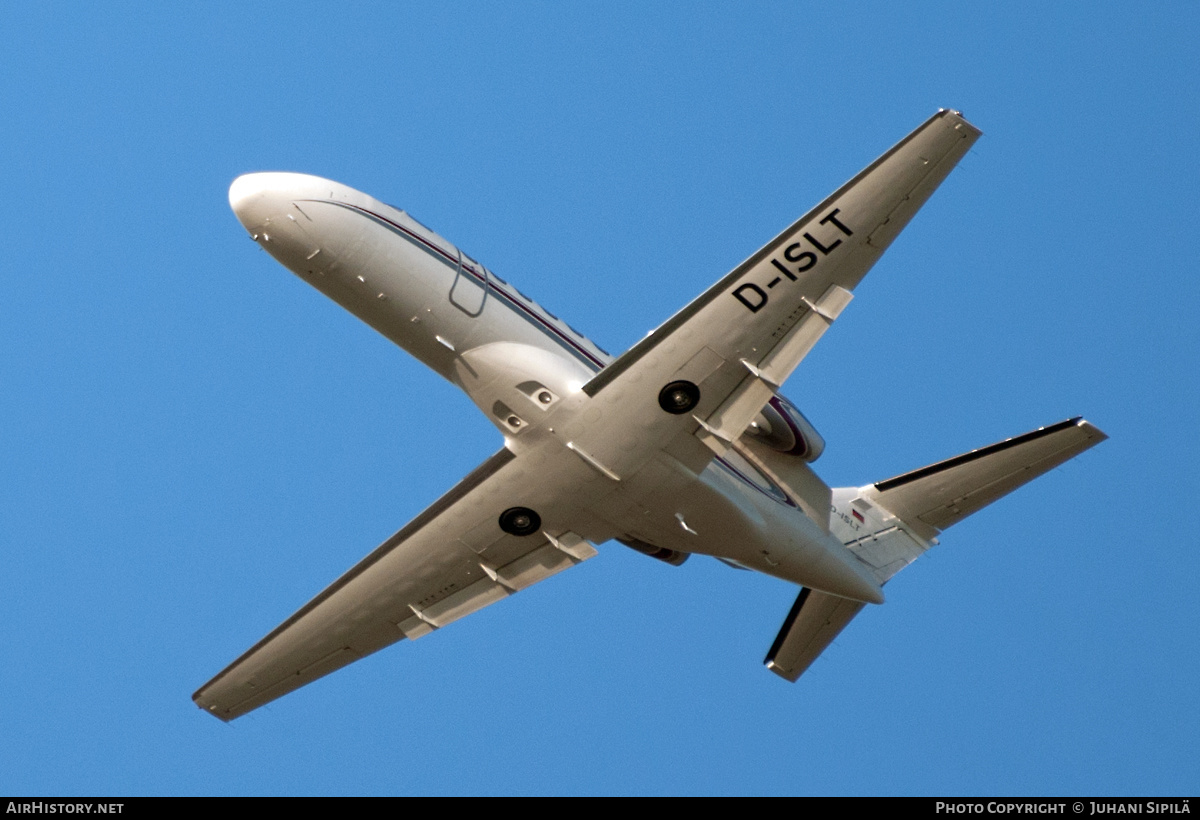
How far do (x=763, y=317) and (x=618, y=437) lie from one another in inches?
117

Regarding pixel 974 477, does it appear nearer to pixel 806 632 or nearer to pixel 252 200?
pixel 806 632

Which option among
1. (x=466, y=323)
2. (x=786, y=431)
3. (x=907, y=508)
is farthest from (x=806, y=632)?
(x=466, y=323)

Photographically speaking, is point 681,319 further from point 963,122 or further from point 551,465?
point 963,122

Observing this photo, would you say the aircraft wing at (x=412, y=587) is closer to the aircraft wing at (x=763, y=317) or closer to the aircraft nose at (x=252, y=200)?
the aircraft wing at (x=763, y=317)

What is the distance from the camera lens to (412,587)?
2950 centimetres

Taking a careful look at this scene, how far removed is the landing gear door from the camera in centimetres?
2666

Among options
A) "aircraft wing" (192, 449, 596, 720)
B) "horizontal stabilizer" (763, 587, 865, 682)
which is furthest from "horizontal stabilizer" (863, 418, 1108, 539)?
"aircraft wing" (192, 449, 596, 720)

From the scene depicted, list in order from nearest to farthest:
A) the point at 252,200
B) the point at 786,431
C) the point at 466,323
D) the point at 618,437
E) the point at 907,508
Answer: the point at 618,437, the point at 252,200, the point at 466,323, the point at 786,431, the point at 907,508

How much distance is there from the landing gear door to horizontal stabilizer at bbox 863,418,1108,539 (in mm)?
8823

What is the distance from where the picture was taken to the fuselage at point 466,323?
26.2m

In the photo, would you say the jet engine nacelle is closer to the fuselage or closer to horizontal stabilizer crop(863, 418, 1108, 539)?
the fuselage

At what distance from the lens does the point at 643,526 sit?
27625 mm
